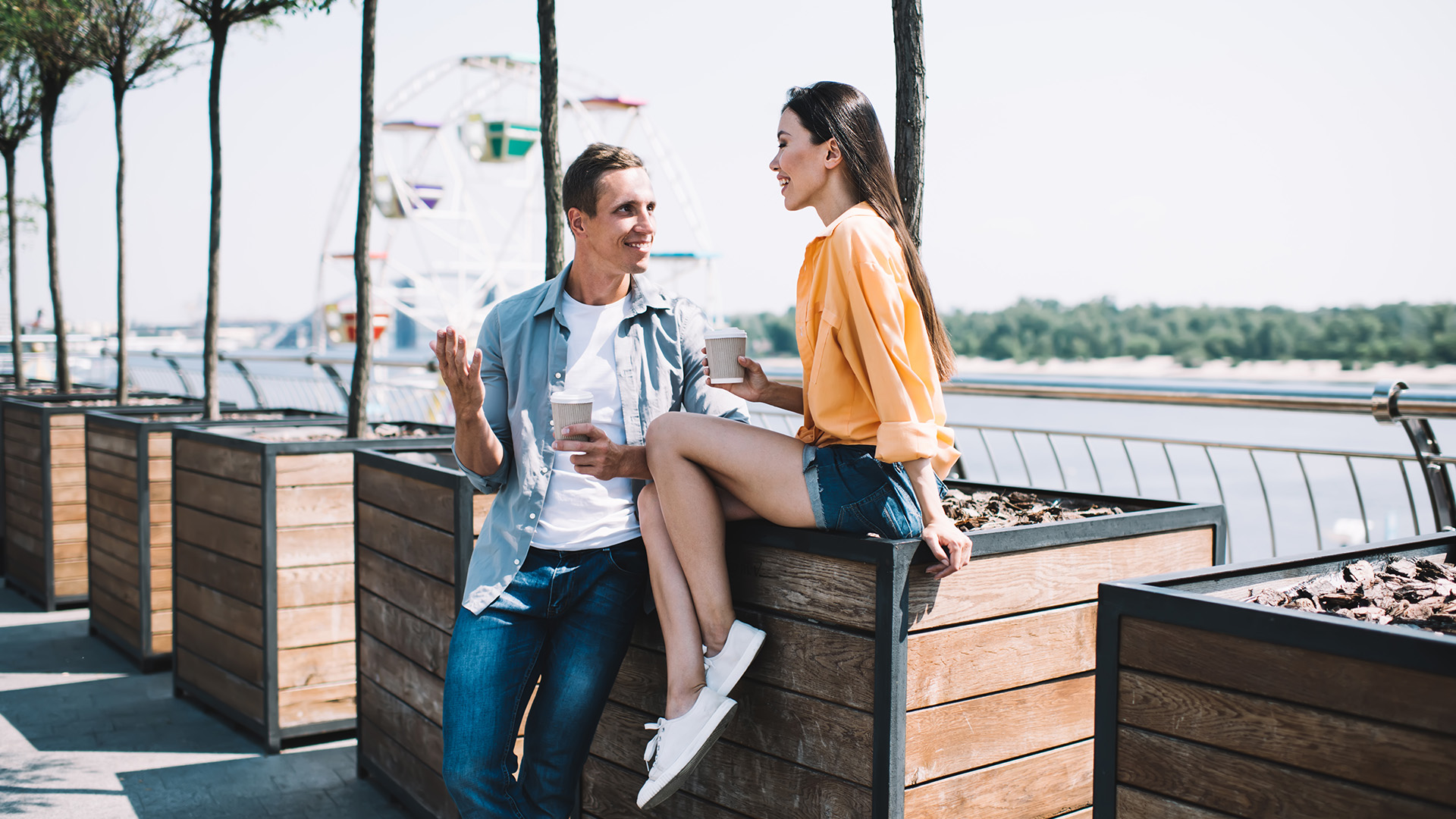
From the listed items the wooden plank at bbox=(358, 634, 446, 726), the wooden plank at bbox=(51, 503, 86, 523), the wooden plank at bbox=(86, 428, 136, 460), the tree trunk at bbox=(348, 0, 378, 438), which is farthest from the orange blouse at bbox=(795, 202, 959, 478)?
the wooden plank at bbox=(51, 503, 86, 523)

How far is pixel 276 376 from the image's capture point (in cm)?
743

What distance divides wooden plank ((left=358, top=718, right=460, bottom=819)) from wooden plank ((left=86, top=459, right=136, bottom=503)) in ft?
6.51

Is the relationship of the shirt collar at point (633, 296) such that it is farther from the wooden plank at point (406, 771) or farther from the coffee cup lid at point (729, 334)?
the wooden plank at point (406, 771)

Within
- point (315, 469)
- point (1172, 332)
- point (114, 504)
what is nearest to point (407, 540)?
point (315, 469)

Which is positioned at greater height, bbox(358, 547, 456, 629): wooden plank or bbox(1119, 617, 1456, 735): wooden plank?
bbox(1119, 617, 1456, 735): wooden plank

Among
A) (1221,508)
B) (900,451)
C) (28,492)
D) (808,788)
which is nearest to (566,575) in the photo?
(808,788)

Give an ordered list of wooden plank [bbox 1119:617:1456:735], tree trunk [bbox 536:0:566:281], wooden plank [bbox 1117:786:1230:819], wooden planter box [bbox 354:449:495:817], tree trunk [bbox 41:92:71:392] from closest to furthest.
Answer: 1. wooden plank [bbox 1119:617:1456:735]
2. wooden plank [bbox 1117:786:1230:819]
3. wooden planter box [bbox 354:449:495:817]
4. tree trunk [bbox 536:0:566:281]
5. tree trunk [bbox 41:92:71:392]

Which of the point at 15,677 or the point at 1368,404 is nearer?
the point at 1368,404

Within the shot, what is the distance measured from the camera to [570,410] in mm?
1740

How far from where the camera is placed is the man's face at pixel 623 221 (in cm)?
202

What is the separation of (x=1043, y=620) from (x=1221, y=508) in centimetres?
55

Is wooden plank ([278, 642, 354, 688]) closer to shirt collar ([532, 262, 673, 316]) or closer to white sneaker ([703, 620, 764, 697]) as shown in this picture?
shirt collar ([532, 262, 673, 316])

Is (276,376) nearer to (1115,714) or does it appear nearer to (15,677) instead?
(15,677)

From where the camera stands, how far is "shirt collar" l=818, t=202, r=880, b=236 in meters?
1.70
